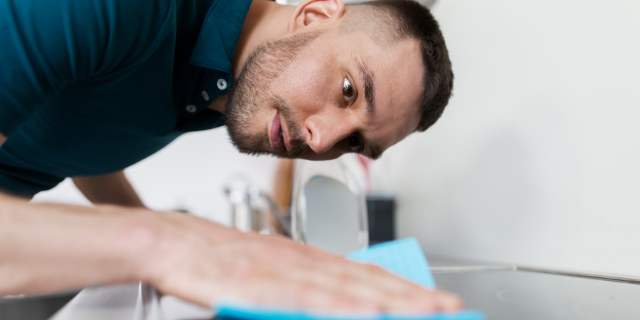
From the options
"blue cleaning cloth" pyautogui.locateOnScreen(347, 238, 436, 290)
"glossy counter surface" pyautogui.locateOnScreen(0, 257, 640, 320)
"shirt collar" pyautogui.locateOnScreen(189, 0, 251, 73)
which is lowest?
"glossy counter surface" pyautogui.locateOnScreen(0, 257, 640, 320)

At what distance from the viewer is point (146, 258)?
0.35 m

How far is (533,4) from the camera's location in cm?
92

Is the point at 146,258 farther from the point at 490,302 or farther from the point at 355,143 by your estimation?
the point at 355,143

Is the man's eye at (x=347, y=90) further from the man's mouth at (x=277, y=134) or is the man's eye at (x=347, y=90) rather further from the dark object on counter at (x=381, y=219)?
the dark object on counter at (x=381, y=219)

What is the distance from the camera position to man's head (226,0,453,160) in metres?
0.87

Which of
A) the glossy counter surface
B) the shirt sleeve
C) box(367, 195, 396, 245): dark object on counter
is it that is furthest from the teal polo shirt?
box(367, 195, 396, 245): dark object on counter

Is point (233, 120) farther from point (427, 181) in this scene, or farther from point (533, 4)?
point (427, 181)

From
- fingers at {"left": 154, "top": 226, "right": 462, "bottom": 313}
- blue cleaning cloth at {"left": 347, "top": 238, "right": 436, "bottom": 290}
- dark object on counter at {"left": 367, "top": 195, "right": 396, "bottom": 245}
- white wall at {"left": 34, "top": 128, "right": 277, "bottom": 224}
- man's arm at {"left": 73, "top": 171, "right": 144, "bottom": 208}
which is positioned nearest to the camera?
fingers at {"left": 154, "top": 226, "right": 462, "bottom": 313}

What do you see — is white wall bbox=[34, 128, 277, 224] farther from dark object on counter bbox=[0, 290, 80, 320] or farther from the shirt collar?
dark object on counter bbox=[0, 290, 80, 320]

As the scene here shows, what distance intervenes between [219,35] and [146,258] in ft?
1.90

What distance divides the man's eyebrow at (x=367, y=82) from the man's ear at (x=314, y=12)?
17 centimetres

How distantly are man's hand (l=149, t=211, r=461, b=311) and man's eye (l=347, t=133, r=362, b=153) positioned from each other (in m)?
0.60

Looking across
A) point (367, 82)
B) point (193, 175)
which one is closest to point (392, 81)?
point (367, 82)

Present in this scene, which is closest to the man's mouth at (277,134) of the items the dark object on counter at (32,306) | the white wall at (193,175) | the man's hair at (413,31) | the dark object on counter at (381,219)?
the man's hair at (413,31)
